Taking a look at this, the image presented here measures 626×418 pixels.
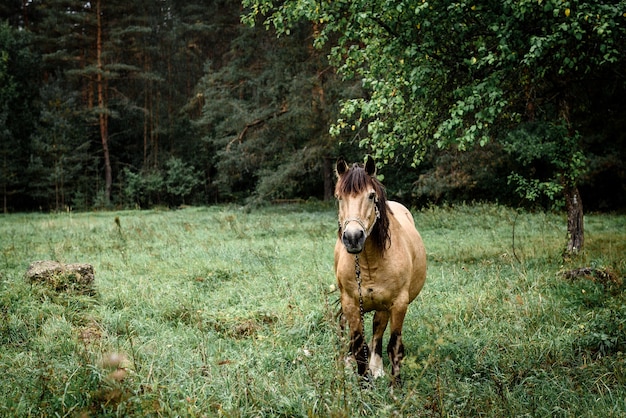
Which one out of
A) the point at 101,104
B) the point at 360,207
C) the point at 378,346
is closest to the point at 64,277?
the point at 378,346

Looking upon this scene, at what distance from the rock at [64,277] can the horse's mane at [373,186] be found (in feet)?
14.2

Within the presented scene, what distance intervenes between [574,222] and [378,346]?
627 centimetres

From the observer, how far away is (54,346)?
4.35m

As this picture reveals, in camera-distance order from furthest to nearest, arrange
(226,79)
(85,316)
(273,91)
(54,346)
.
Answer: (226,79)
(273,91)
(85,316)
(54,346)

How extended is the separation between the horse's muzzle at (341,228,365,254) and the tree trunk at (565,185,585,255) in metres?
6.75

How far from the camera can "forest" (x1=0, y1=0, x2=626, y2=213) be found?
596cm

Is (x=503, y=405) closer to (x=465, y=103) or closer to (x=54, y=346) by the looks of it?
(x=465, y=103)

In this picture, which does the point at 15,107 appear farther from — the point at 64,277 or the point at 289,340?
the point at 289,340

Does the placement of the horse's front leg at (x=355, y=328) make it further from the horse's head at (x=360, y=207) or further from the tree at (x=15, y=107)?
the tree at (x=15, y=107)

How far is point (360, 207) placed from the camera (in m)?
3.62

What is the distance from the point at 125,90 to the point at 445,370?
123ft

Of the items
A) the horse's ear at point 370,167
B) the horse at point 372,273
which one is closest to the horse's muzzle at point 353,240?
the horse at point 372,273

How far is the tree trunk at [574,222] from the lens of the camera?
8477mm

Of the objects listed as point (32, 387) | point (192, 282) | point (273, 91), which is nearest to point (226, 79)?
point (273, 91)
